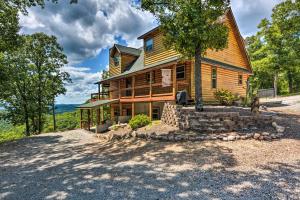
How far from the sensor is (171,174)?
5.35m

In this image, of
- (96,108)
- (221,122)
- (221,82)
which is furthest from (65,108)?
(221,122)

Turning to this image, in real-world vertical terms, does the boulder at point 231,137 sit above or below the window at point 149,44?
below

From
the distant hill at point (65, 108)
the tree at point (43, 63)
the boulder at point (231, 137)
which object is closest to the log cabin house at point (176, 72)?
the boulder at point (231, 137)

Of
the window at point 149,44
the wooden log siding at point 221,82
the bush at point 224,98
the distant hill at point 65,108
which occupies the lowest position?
the distant hill at point 65,108

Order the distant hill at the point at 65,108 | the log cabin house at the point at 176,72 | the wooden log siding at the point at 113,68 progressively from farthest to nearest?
1. the distant hill at the point at 65,108
2. the wooden log siding at the point at 113,68
3. the log cabin house at the point at 176,72

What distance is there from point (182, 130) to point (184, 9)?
6070 mm

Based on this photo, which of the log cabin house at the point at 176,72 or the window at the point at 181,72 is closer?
the log cabin house at the point at 176,72

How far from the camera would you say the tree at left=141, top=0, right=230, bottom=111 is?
9.48 meters

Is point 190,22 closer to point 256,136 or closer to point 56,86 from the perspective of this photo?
point 256,136

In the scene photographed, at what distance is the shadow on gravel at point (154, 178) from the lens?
429 cm

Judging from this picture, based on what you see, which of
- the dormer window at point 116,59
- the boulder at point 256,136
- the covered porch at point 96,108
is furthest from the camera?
the dormer window at point 116,59

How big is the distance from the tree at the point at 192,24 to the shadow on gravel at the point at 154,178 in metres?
4.43

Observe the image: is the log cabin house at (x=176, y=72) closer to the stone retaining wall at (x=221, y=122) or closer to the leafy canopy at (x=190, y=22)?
the leafy canopy at (x=190, y=22)

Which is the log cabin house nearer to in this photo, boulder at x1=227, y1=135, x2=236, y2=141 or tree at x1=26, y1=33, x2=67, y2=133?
boulder at x1=227, y1=135, x2=236, y2=141
